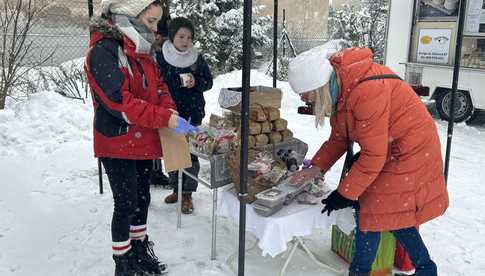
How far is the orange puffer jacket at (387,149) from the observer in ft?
7.03

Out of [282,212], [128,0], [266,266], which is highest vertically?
[128,0]

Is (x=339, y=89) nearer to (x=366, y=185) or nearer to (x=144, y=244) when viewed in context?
(x=366, y=185)

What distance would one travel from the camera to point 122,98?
7.67ft

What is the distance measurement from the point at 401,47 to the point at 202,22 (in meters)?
5.00

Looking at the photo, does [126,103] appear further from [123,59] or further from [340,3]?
[340,3]

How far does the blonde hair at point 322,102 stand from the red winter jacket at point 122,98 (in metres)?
0.80

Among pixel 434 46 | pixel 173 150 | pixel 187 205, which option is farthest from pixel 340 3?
pixel 173 150

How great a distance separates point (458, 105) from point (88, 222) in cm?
647

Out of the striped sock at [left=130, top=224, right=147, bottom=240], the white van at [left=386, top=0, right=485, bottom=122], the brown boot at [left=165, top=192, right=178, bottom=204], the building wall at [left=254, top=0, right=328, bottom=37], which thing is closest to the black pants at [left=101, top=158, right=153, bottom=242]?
the striped sock at [left=130, top=224, right=147, bottom=240]

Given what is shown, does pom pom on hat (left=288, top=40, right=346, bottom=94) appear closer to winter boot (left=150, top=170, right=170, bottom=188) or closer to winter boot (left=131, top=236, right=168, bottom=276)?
winter boot (left=131, top=236, right=168, bottom=276)

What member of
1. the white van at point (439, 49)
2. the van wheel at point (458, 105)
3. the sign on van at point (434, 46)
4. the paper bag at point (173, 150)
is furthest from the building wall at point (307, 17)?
the paper bag at point (173, 150)

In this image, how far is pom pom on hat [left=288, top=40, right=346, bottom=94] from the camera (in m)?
2.22

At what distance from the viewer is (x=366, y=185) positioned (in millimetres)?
2240

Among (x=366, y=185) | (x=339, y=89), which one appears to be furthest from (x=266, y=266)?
(x=339, y=89)
